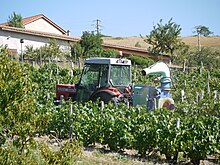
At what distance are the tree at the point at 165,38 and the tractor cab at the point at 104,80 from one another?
19603mm

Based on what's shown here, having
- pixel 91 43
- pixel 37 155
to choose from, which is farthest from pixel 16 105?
pixel 91 43

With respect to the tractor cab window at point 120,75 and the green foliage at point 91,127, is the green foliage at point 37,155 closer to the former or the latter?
the green foliage at point 91,127

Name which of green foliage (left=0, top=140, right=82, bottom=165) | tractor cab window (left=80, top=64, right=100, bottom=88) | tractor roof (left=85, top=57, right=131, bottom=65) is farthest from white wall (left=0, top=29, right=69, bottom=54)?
green foliage (left=0, top=140, right=82, bottom=165)

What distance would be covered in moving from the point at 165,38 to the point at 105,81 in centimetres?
2026

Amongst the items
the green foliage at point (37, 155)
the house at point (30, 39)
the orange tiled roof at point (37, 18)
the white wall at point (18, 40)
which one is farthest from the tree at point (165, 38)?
the green foliage at point (37, 155)

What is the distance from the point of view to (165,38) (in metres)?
27.8

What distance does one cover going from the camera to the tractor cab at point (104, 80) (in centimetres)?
834

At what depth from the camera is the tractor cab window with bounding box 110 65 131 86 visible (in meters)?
8.58

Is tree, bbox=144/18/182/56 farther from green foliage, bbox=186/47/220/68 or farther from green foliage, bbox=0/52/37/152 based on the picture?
green foliage, bbox=0/52/37/152

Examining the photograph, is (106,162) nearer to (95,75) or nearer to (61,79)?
(95,75)

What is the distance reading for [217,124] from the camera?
574 cm

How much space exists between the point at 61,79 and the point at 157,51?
14.5 metres

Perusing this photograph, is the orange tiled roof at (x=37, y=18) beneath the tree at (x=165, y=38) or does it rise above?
above

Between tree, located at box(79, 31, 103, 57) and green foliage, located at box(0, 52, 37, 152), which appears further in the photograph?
tree, located at box(79, 31, 103, 57)
